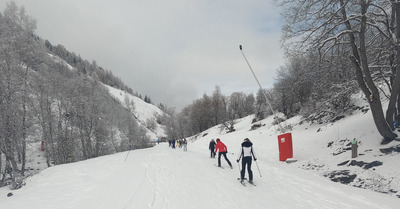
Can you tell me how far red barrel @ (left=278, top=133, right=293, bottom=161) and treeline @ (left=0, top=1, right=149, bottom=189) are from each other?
1635cm

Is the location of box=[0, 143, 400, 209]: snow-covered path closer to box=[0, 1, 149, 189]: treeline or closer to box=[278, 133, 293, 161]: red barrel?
box=[278, 133, 293, 161]: red barrel

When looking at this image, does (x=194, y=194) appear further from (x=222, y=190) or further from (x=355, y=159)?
(x=355, y=159)

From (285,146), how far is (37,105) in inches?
940

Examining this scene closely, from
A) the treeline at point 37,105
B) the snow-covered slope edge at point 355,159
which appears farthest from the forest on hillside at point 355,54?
the treeline at point 37,105

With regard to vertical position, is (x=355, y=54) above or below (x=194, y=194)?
above

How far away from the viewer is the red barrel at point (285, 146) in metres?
13.3

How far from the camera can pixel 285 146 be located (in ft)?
44.7

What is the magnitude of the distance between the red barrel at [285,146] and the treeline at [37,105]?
1635cm

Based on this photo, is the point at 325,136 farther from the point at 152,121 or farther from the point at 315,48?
the point at 152,121

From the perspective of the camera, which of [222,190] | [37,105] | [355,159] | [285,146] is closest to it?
[222,190]

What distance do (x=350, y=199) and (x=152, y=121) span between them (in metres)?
138

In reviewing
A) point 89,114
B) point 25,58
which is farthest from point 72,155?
point 25,58

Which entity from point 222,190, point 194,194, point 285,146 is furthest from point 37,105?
point 285,146

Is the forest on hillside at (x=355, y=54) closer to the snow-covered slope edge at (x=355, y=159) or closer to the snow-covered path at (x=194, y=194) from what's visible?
the snow-covered slope edge at (x=355, y=159)
